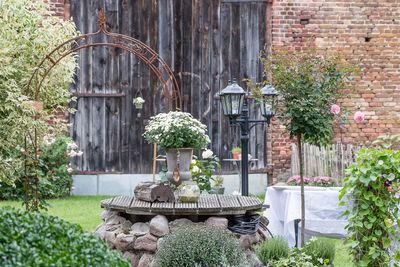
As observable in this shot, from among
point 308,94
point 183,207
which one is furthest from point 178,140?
point 308,94

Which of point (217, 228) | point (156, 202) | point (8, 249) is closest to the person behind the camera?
point (8, 249)

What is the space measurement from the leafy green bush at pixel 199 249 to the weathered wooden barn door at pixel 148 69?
5.55 metres

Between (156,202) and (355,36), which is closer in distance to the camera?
(156,202)

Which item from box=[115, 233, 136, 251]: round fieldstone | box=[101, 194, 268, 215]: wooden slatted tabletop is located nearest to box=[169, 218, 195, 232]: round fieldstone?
box=[101, 194, 268, 215]: wooden slatted tabletop

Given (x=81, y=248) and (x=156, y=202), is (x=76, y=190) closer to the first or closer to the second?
(x=156, y=202)

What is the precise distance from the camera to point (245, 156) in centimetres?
595

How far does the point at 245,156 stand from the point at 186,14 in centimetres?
466

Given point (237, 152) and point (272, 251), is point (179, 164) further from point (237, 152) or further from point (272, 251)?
point (237, 152)

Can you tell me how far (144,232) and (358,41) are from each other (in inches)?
257

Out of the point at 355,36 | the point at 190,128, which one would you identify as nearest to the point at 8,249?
the point at 190,128

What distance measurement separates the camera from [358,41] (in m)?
9.85

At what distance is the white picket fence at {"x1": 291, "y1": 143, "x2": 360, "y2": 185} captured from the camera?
8.67 m

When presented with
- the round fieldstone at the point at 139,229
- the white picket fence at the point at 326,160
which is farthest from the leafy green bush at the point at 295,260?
the white picket fence at the point at 326,160

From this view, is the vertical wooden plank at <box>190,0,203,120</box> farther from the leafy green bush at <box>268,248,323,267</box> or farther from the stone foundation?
the leafy green bush at <box>268,248,323,267</box>
